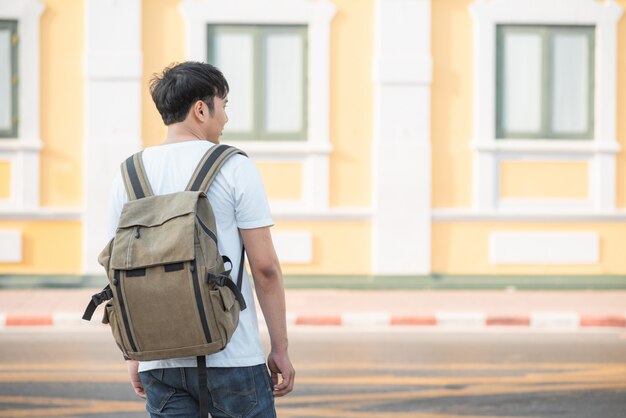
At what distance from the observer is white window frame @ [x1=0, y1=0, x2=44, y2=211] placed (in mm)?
14469

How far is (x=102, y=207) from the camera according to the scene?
47.2 feet

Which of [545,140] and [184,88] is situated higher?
[545,140]

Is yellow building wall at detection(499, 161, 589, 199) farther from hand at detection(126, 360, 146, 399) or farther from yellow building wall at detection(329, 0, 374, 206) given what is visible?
hand at detection(126, 360, 146, 399)

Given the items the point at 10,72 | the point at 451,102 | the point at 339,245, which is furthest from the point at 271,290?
the point at 10,72

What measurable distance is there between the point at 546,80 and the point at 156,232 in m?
12.7

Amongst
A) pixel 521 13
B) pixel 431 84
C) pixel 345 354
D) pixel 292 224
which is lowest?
pixel 345 354

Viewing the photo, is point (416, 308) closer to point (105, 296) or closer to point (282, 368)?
point (282, 368)

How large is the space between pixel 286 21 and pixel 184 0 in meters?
1.35

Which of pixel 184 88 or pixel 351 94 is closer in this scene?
pixel 184 88

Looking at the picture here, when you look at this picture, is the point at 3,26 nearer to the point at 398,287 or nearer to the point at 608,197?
the point at 398,287

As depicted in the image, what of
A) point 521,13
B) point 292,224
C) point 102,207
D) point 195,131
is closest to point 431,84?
point 521,13

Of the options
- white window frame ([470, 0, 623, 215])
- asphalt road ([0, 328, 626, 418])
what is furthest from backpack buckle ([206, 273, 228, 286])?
white window frame ([470, 0, 623, 215])

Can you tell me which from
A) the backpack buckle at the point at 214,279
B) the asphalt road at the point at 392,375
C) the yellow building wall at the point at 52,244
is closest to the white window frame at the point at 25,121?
the yellow building wall at the point at 52,244

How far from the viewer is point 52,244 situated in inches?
571
